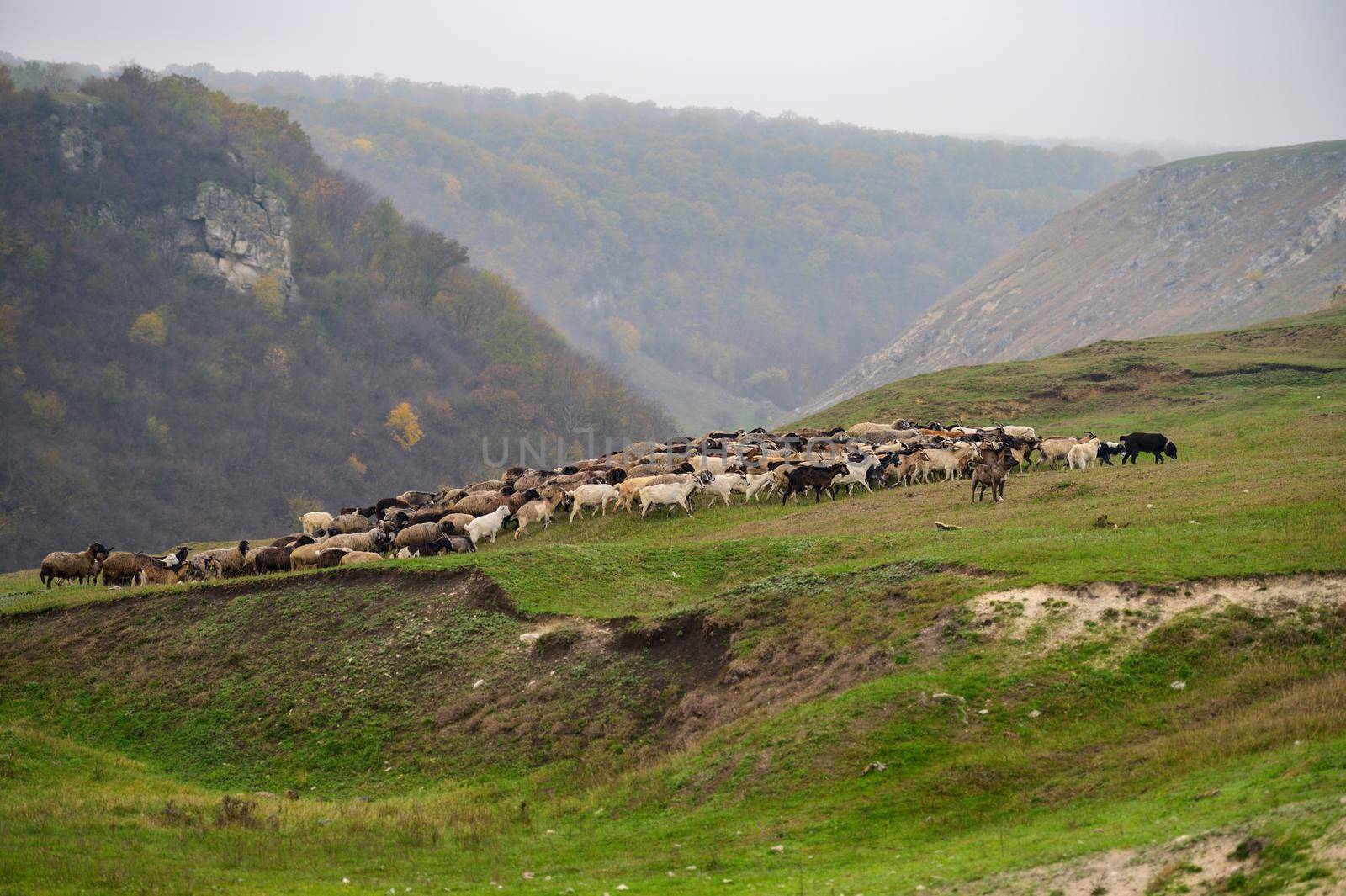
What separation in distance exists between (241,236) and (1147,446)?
116 metres

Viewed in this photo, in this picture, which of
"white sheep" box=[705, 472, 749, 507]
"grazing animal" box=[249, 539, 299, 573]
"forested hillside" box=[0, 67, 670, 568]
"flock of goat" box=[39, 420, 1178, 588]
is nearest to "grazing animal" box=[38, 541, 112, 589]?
"flock of goat" box=[39, 420, 1178, 588]

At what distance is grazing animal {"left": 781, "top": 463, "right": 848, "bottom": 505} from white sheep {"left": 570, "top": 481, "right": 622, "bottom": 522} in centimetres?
537

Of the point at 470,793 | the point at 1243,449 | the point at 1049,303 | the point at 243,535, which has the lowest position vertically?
the point at 243,535

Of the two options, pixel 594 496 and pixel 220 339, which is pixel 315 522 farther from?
pixel 220 339

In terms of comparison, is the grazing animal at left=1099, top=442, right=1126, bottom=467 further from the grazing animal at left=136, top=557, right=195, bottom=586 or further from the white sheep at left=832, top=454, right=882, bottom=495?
the grazing animal at left=136, top=557, right=195, bottom=586

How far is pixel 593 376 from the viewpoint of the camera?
140 m

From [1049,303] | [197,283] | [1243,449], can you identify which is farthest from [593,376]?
[1243,449]

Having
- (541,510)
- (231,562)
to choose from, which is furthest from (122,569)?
(541,510)

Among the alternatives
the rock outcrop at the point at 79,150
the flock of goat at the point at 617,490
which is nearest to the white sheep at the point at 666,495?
the flock of goat at the point at 617,490

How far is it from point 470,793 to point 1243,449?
26.6 metres

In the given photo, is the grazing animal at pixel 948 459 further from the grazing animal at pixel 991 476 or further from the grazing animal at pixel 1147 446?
the grazing animal at pixel 1147 446

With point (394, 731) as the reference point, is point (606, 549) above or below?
above

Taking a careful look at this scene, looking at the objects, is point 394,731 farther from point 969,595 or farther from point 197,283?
point 197,283

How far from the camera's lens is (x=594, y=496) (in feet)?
114
